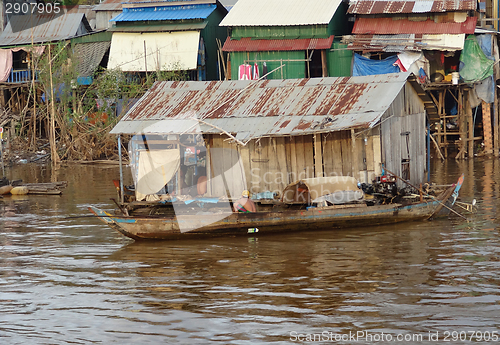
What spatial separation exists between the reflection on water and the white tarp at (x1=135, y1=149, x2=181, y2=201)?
55.0 inches

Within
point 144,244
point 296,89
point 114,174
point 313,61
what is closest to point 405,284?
point 144,244

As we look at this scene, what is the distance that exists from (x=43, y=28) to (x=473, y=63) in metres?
19.5

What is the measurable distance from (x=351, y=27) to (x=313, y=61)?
2252 mm

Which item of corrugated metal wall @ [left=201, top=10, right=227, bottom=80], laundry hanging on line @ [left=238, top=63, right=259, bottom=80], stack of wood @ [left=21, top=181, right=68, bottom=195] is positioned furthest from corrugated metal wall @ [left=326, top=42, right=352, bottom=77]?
stack of wood @ [left=21, top=181, right=68, bottom=195]

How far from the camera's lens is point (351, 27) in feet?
89.0

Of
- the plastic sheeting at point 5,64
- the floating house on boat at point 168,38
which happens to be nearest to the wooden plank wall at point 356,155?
the floating house on boat at point 168,38

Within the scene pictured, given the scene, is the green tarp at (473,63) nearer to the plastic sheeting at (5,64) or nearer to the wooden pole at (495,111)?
the wooden pole at (495,111)

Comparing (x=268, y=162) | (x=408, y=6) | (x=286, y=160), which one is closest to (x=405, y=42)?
(x=408, y=6)

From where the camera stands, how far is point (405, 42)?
23.6 meters

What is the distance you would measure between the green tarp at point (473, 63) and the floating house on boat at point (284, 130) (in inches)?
315

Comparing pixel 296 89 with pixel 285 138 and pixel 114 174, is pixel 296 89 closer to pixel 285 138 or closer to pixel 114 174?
pixel 285 138

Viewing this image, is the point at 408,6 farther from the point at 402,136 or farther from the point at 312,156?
the point at 312,156

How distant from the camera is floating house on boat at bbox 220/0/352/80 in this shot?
24.9 meters

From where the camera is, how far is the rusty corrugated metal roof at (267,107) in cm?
1438
